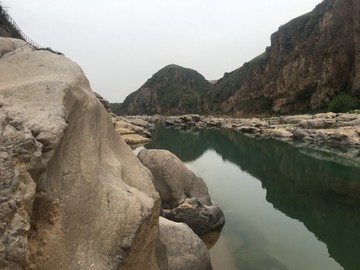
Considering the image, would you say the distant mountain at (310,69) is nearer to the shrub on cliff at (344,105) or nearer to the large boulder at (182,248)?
the shrub on cliff at (344,105)

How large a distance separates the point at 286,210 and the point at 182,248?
11.3 meters

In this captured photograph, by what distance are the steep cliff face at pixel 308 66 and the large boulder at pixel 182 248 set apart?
226 feet

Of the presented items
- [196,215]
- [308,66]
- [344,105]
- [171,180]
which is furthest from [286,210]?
[308,66]

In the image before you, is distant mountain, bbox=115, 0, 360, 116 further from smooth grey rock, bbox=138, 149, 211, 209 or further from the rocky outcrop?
smooth grey rock, bbox=138, 149, 211, 209

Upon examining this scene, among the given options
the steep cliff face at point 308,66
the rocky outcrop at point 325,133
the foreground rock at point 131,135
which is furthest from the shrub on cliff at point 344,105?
the foreground rock at point 131,135

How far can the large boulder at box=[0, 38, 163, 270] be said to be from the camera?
16.3 ft

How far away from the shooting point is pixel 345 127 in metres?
47.7

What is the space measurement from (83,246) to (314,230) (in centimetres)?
1368

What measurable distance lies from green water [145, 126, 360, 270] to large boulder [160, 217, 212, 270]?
1.98m

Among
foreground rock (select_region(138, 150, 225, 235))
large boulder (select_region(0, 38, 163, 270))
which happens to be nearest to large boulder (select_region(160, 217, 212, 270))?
large boulder (select_region(0, 38, 163, 270))

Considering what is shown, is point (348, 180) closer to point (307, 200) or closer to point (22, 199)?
point (307, 200)

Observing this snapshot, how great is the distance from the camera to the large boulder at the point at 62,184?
16.3 feet

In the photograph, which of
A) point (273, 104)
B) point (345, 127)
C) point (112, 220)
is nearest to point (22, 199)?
point (112, 220)

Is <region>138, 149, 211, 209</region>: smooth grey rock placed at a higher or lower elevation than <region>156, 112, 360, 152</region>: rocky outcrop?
higher
